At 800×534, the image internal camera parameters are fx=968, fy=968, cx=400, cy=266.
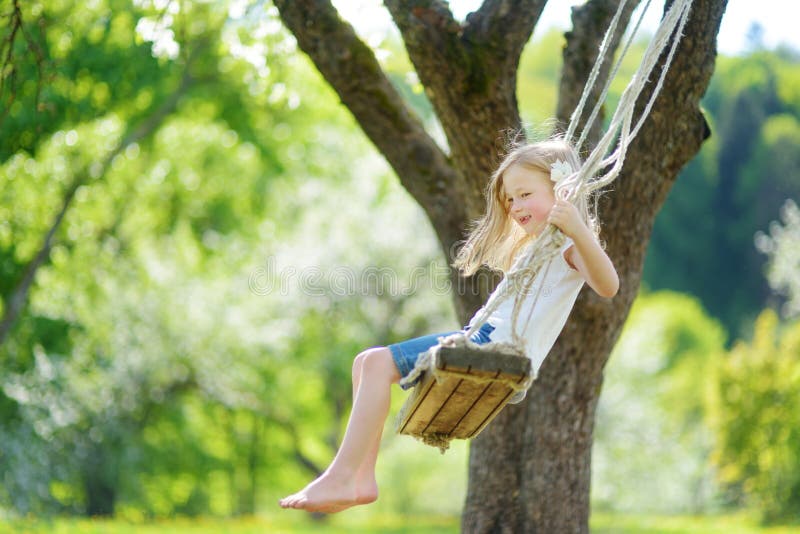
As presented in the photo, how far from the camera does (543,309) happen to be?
10.3 feet

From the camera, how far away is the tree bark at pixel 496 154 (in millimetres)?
4160

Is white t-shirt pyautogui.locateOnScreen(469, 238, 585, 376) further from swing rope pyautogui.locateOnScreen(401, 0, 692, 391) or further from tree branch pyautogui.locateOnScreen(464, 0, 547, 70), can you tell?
tree branch pyautogui.locateOnScreen(464, 0, 547, 70)

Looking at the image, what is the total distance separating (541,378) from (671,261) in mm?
44742

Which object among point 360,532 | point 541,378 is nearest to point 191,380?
point 360,532

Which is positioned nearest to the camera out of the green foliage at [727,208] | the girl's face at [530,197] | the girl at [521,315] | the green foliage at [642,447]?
the girl at [521,315]

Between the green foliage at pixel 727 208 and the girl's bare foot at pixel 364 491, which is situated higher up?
the green foliage at pixel 727 208

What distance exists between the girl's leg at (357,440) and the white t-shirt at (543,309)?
1.25 feet

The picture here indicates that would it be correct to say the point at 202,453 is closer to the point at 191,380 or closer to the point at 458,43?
the point at 191,380

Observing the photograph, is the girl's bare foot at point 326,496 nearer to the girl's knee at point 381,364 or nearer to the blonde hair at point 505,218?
the girl's knee at point 381,364

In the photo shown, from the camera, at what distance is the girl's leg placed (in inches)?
121

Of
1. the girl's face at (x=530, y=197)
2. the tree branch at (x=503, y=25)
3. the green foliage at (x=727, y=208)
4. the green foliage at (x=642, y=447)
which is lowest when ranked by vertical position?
the green foliage at (x=642, y=447)

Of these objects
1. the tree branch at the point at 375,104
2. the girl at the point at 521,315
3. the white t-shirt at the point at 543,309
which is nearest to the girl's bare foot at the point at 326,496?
the girl at the point at 521,315

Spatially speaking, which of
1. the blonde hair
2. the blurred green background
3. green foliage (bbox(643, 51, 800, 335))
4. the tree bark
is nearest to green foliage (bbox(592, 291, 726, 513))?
the blurred green background

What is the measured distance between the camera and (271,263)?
58.8 feet
